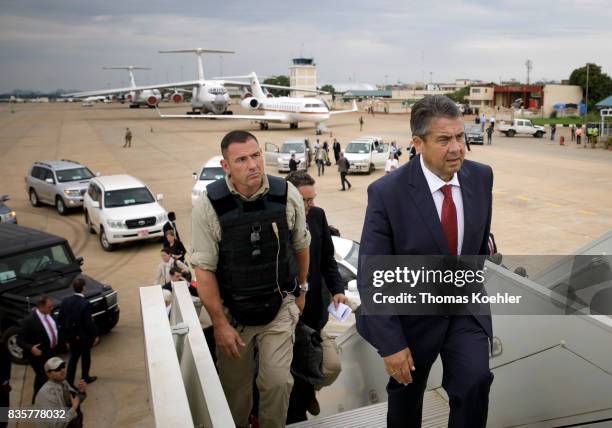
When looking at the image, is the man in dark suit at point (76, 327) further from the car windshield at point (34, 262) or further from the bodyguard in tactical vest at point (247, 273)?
the bodyguard in tactical vest at point (247, 273)

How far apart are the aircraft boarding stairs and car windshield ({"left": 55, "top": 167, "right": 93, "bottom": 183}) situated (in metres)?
16.8

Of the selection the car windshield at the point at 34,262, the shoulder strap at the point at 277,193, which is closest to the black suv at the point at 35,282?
the car windshield at the point at 34,262

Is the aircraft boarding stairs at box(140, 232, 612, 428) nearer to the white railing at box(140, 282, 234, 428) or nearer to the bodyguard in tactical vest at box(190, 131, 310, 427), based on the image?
the white railing at box(140, 282, 234, 428)

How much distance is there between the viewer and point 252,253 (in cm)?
308

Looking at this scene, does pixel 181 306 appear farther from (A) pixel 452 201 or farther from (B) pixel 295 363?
(A) pixel 452 201

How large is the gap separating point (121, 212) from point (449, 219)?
41.1 feet

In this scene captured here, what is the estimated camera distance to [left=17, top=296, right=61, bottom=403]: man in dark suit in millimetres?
6793

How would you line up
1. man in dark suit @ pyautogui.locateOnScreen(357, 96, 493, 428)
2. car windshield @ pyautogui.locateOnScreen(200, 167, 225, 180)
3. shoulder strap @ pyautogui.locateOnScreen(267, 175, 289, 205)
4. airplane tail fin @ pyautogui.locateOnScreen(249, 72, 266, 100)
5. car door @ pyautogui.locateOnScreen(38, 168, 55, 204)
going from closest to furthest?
man in dark suit @ pyautogui.locateOnScreen(357, 96, 493, 428)
shoulder strap @ pyautogui.locateOnScreen(267, 175, 289, 205)
car windshield @ pyautogui.locateOnScreen(200, 167, 225, 180)
car door @ pyautogui.locateOnScreen(38, 168, 55, 204)
airplane tail fin @ pyautogui.locateOnScreen(249, 72, 266, 100)

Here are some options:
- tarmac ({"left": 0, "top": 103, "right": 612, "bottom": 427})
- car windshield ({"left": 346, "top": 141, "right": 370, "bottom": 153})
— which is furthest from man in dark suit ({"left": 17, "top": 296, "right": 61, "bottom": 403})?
car windshield ({"left": 346, "top": 141, "right": 370, "bottom": 153})

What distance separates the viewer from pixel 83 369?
7430 millimetres

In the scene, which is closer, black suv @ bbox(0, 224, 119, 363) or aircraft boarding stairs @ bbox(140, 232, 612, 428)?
aircraft boarding stairs @ bbox(140, 232, 612, 428)

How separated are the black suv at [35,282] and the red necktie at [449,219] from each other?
7.38 meters

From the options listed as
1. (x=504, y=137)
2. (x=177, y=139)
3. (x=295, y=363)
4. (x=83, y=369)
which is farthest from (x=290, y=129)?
(x=295, y=363)

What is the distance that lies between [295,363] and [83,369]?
4.89 m
